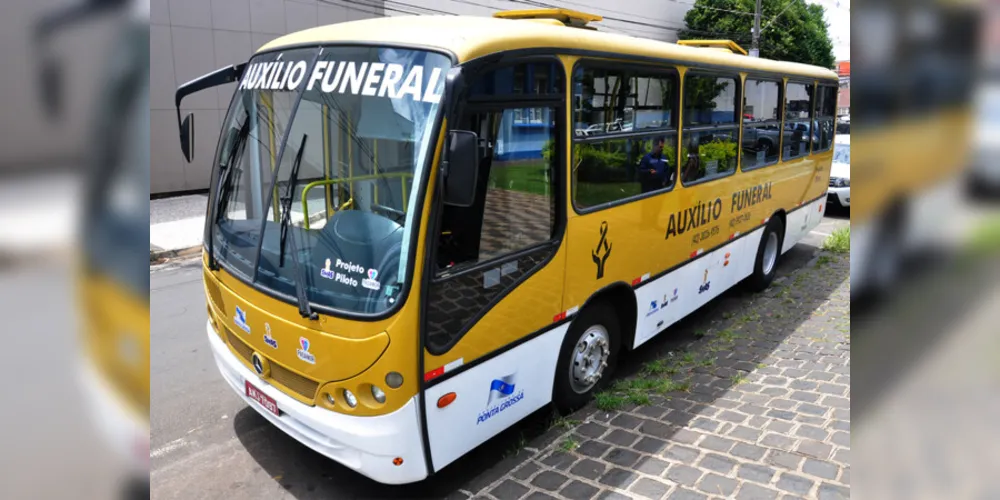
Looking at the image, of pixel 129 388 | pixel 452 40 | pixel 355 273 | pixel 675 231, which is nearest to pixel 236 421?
pixel 355 273

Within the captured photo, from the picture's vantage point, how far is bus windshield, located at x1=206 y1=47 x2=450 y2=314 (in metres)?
3.66

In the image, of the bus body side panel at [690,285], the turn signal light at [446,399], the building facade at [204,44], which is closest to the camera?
the turn signal light at [446,399]

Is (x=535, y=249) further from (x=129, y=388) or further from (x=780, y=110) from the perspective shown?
(x=780, y=110)

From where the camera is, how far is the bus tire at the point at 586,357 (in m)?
4.93

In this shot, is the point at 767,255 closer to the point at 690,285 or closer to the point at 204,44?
the point at 690,285

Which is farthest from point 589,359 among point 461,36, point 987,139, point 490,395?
point 987,139

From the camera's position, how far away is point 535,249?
441 centimetres

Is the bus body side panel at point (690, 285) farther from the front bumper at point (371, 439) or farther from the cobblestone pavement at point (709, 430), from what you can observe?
the front bumper at point (371, 439)

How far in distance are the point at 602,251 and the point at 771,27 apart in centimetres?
3389

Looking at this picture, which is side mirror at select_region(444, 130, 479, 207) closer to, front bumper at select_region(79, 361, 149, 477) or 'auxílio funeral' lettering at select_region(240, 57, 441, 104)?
'auxílio funeral' lettering at select_region(240, 57, 441, 104)

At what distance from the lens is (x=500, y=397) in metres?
4.24

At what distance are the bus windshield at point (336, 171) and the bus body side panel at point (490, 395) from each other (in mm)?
728


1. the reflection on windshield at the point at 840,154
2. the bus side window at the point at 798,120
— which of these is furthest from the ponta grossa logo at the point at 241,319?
the reflection on windshield at the point at 840,154

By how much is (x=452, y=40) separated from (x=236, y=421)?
3.32 meters
